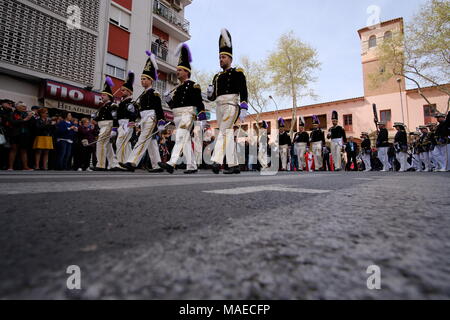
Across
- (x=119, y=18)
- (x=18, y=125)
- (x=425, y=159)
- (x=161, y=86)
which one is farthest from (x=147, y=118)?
(x=161, y=86)

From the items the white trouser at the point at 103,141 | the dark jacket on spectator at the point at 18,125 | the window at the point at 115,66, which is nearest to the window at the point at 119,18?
the window at the point at 115,66

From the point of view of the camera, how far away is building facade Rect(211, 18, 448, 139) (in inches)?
1011

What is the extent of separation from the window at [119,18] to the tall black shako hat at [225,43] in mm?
12988

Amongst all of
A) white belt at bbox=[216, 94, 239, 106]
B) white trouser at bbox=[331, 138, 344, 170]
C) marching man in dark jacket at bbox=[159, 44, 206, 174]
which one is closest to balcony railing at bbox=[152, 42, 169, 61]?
white trouser at bbox=[331, 138, 344, 170]

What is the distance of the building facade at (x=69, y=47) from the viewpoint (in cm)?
1130

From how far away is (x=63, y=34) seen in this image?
12781 millimetres

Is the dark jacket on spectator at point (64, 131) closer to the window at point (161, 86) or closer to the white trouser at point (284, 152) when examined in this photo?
the white trouser at point (284, 152)

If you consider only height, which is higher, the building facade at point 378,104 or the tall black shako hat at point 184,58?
the building facade at point 378,104

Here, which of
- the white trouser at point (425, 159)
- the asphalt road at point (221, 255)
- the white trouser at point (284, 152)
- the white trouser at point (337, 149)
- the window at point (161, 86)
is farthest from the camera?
the window at point (161, 86)

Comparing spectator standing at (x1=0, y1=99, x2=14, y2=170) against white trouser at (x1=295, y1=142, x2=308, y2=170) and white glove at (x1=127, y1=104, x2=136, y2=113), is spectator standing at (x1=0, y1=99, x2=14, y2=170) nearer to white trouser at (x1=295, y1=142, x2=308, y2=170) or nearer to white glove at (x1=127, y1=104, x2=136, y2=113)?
white glove at (x1=127, y1=104, x2=136, y2=113)

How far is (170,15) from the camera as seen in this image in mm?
19703

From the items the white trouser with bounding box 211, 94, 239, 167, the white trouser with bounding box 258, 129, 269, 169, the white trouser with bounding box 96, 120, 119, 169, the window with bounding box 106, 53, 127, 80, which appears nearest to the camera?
the white trouser with bounding box 211, 94, 239, 167

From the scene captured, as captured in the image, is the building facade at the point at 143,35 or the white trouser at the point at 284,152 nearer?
the white trouser at the point at 284,152

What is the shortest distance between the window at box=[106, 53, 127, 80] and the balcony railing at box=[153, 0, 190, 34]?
5.67 meters
